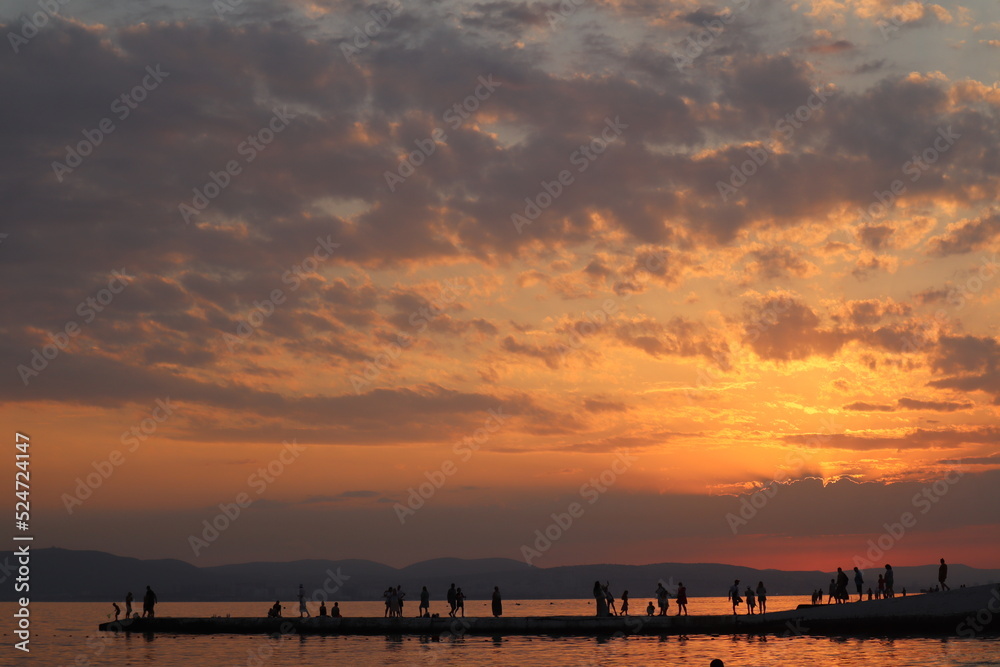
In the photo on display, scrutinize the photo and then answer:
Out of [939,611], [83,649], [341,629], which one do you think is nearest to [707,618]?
[939,611]

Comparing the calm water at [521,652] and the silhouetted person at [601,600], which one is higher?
the silhouetted person at [601,600]

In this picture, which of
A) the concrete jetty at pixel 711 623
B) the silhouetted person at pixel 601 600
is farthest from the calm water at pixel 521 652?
the silhouetted person at pixel 601 600

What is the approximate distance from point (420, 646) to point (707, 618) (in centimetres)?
1759

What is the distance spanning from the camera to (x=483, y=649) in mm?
51594

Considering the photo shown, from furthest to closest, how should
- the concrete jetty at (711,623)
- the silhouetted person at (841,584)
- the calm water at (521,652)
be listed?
the silhouetted person at (841,584)
the concrete jetty at (711,623)
the calm water at (521,652)

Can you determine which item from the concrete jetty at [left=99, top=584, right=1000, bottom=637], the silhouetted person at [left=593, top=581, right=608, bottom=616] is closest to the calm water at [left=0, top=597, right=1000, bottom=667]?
the concrete jetty at [left=99, top=584, right=1000, bottom=637]

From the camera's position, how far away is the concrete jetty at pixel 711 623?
50.3 meters

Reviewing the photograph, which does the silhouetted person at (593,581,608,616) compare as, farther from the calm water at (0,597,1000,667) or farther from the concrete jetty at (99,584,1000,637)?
the calm water at (0,597,1000,667)

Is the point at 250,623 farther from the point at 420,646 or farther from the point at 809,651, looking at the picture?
the point at 809,651

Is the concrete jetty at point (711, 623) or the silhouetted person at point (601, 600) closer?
the concrete jetty at point (711, 623)

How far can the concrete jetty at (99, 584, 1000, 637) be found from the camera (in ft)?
165

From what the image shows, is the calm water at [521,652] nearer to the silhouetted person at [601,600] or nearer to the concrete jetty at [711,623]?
the concrete jetty at [711,623]

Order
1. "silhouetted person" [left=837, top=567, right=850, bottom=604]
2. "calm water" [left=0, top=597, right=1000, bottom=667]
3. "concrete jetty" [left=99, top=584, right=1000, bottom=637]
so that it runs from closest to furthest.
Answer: "calm water" [left=0, top=597, right=1000, bottom=667]
"concrete jetty" [left=99, top=584, right=1000, bottom=637]
"silhouetted person" [left=837, top=567, right=850, bottom=604]

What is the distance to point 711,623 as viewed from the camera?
2255 inches
